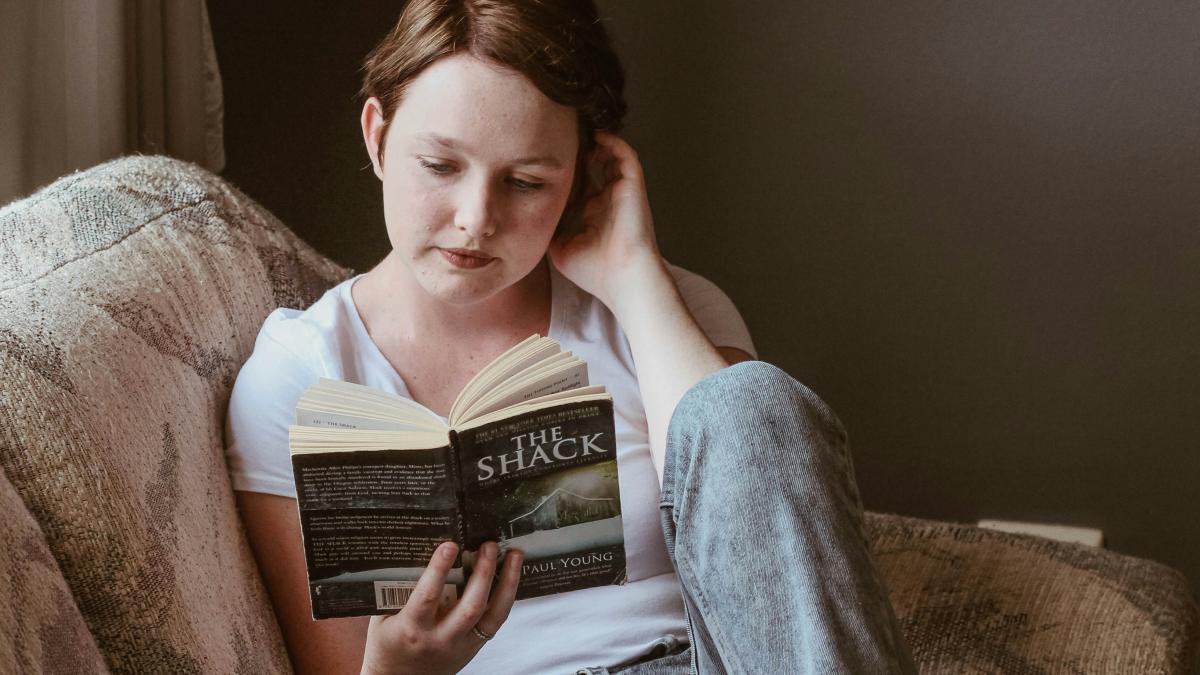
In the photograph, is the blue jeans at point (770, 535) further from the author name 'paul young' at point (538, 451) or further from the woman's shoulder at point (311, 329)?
the woman's shoulder at point (311, 329)

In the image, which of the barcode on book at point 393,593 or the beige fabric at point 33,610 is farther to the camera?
the barcode on book at point 393,593

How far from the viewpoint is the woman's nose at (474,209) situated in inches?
44.6

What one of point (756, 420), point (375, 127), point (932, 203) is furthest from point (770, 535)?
point (932, 203)

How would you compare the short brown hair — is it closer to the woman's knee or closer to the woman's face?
the woman's face

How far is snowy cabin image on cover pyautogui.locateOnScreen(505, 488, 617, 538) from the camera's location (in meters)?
0.96

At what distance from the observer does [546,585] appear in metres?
0.99

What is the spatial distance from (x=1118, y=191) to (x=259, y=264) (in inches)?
60.0

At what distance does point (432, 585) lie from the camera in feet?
3.07

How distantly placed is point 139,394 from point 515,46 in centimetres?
50

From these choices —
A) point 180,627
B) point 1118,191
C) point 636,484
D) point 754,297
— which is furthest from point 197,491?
point 1118,191

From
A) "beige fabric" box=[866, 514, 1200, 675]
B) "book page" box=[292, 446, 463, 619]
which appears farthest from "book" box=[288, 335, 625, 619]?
"beige fabric" box=[866, 514, 1200, 675]

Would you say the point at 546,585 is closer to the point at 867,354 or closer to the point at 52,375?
the point at 52,375

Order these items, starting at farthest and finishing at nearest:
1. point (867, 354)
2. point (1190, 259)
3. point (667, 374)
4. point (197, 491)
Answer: point (867, 354), point (1190, 259), point (667, 374), point (197, 491)

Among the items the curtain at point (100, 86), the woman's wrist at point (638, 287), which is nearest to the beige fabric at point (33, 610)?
the woman's wrist at point (638, 287)
